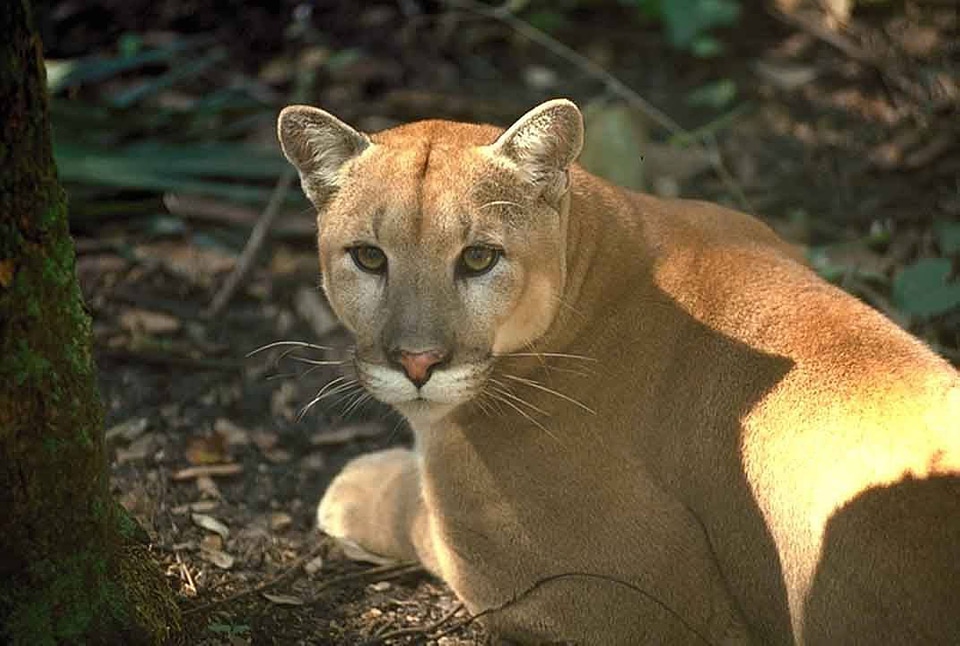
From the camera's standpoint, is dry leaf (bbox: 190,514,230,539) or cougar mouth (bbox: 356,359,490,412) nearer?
cougar mouth (bbox: 356,359,490,412)

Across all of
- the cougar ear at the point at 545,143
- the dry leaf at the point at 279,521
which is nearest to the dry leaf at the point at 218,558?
the dry leaf at the point at 279,521

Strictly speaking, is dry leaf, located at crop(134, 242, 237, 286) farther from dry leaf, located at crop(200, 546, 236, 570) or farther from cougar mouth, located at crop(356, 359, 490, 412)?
cougar mouth, located at crop(356, 359, 490, 412)

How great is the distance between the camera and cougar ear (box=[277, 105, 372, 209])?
15.0 feet

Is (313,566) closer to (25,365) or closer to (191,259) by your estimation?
(25,365)

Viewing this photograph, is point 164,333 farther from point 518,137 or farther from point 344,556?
point 518,137

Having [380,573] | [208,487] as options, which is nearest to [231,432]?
[208,487]

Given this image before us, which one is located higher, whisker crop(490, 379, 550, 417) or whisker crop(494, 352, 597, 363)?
whisker crop(494, 352, 597, 363)

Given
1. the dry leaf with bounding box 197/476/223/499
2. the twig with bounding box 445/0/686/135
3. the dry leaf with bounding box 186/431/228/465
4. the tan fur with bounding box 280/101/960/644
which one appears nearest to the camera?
the tan fur with bounding box 280/101/960/644

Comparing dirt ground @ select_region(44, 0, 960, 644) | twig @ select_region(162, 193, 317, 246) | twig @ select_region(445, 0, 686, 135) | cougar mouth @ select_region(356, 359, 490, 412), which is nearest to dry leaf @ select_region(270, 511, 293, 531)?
dirt ground @ select_region(44, 0, 960, 644)

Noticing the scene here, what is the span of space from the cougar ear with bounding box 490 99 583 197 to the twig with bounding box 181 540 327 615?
164 centimetres

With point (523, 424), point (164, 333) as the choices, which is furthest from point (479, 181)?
point (164, 333)

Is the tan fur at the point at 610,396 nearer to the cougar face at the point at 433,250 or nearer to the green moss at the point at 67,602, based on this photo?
the cougar face at the point at 433,250

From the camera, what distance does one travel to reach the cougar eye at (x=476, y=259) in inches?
171

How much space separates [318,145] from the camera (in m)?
4.63
